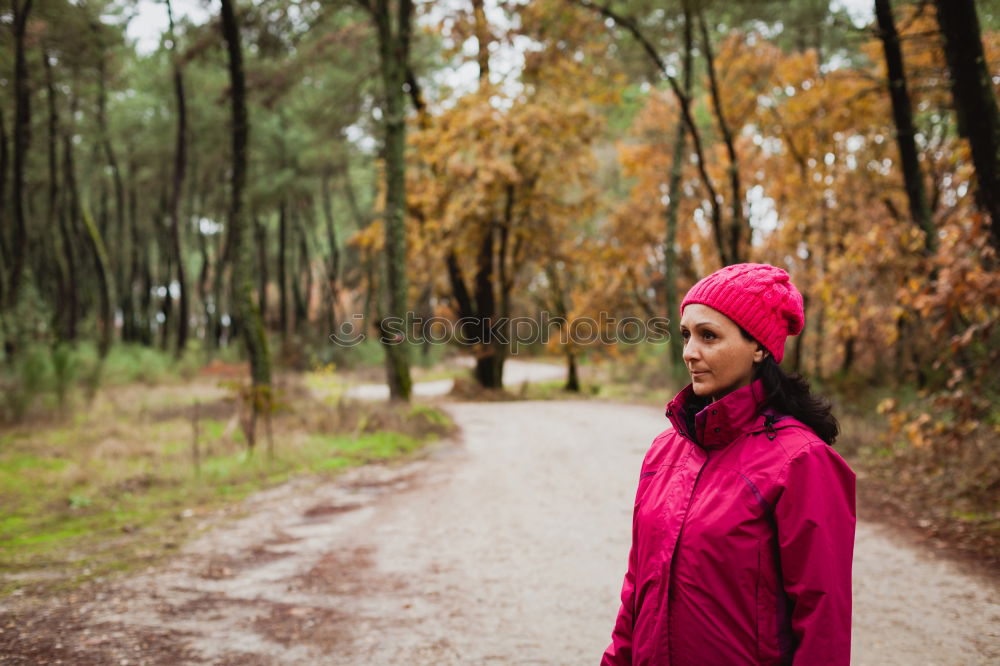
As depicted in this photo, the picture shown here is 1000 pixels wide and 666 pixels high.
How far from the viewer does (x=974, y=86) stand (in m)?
5.32

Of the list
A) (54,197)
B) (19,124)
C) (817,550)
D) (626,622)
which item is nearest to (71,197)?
(54,197)

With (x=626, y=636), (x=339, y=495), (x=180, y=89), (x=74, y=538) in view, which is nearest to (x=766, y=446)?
(x=626, y=636)

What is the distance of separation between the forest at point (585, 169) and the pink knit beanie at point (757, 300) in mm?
4559

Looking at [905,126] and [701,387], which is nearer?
[701,387]

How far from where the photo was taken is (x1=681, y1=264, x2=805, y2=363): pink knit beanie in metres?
2.01

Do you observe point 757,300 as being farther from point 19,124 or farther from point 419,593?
point 19,124

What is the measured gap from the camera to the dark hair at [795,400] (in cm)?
199

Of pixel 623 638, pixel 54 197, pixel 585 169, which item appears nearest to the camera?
pixel 623 638

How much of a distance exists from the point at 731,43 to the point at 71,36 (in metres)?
17.8

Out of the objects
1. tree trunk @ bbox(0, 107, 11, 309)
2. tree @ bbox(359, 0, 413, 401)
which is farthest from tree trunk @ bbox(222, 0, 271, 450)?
tree trunk @ bbox(0, 107, 11, 309)

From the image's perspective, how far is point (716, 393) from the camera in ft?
6.81

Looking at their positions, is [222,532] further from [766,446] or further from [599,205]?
[599,205]

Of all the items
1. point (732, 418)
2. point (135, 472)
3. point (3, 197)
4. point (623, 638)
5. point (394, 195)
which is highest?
point (3, 197)

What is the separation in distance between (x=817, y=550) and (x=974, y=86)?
5.12 m
